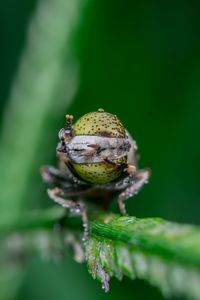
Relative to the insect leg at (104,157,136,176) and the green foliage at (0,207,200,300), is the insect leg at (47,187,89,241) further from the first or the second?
the insect leg at (104,157,136,176)

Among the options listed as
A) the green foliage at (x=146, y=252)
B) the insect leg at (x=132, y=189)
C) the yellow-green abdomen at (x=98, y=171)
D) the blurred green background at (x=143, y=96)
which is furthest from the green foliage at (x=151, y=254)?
the blurred green background at (x=143, y=96)

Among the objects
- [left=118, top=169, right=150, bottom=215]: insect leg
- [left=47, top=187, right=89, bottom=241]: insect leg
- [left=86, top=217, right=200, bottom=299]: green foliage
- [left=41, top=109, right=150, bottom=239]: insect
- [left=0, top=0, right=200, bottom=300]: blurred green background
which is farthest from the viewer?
[left=0, top=0, right=200, bottom=300]: blurred green background

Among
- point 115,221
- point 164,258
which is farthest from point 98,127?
point 164,258

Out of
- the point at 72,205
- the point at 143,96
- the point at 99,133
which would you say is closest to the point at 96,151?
the point at 99,133

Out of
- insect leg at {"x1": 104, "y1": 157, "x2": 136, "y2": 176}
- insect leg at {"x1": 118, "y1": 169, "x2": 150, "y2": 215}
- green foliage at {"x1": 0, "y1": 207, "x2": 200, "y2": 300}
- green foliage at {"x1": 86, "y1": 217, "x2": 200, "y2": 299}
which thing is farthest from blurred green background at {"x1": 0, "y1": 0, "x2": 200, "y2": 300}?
green foliage at {"x1": 86, "y1": 217, "x2": 200, "y2": 299}

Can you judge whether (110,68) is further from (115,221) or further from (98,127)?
(115,221)

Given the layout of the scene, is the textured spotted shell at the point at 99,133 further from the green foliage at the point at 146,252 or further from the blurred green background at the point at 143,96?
the blurred green background at the point at 143,96
